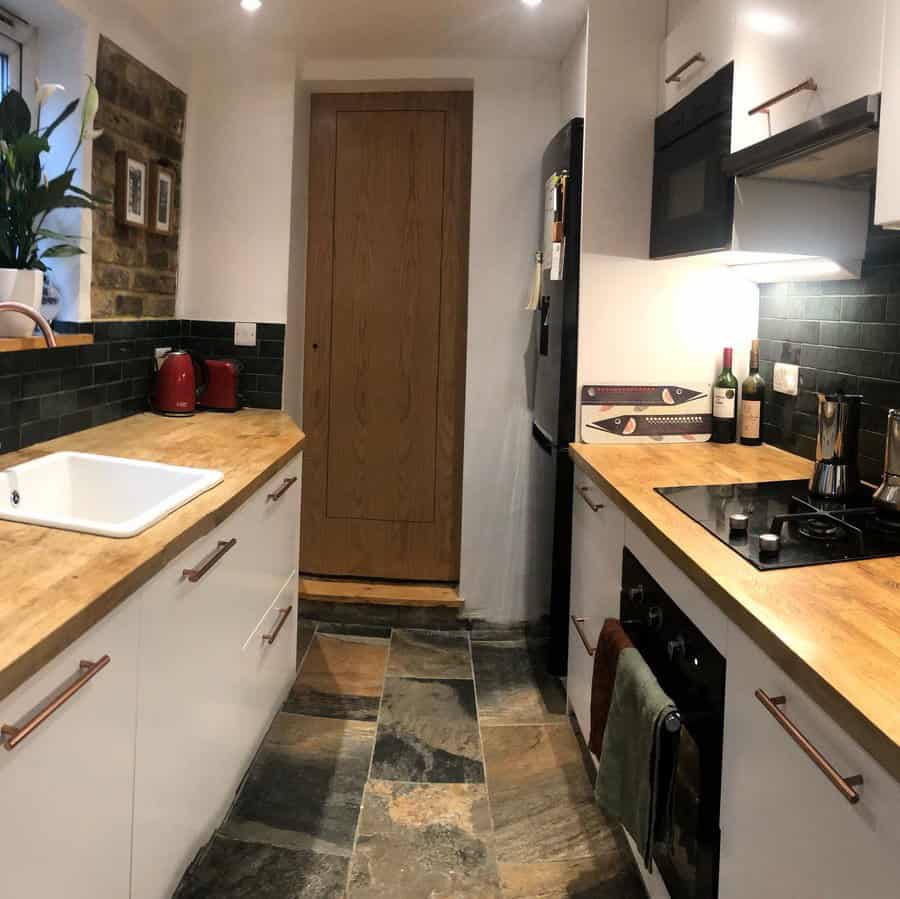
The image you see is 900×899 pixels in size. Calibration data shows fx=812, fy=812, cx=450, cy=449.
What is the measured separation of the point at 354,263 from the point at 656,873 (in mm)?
2587

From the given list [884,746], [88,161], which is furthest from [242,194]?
[884,746]

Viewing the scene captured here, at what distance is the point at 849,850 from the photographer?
88 centimetres

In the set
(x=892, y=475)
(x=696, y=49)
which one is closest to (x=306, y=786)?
(x=892, y=475)

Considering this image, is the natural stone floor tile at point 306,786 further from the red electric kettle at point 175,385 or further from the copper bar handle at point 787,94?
the copper bar handle at point 787,94

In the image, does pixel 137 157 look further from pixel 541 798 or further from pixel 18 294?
pixel 541 798

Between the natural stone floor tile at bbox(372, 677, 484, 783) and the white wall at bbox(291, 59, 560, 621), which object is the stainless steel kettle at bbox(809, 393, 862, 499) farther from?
the white wall at bbox(291, 59, 560, 621)

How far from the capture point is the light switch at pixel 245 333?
10.4ft

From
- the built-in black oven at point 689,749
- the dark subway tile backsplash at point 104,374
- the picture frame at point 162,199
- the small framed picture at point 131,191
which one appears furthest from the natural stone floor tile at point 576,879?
the picture frame at point 162,199

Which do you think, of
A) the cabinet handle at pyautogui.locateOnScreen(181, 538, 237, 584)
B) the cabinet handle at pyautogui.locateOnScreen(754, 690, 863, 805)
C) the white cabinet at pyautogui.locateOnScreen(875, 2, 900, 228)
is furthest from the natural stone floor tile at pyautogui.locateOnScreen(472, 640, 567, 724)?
the white cabinet at pyautogui.locateOnScreen(875, 2, 900, 228)

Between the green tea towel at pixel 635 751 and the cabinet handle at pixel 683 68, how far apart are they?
153 centimetres

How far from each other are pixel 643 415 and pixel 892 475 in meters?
1.08

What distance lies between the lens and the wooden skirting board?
338cm

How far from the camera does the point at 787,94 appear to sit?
1669 mm

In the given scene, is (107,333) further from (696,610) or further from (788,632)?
(788,632)
